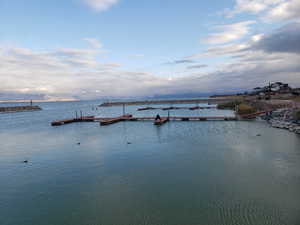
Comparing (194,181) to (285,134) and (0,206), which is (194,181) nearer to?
(0,206)

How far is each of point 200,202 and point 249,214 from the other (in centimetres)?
207

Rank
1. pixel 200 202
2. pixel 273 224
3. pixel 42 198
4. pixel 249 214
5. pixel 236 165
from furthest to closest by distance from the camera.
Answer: pixel 236 165 → pixel 42 198 → pixel 200 202 → pixel 249 214 → pixel 273 224

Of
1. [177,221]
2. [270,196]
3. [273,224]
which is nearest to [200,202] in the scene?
[177,221]

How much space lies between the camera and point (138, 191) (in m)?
10.2

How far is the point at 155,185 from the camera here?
10.9m

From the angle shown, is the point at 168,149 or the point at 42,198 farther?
the point at 168,149

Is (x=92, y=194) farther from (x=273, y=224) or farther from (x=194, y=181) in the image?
(x=273, y=224)

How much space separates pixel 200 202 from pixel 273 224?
9.54ft

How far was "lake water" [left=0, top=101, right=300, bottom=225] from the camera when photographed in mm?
8062

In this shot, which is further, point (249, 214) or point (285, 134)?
point (285, 134)

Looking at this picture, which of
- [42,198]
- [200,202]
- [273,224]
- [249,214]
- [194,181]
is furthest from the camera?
[194,181]

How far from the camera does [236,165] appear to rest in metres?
13.6

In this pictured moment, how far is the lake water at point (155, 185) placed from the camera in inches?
317

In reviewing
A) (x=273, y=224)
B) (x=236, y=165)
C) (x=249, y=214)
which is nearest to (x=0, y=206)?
(x=249, y=214)
